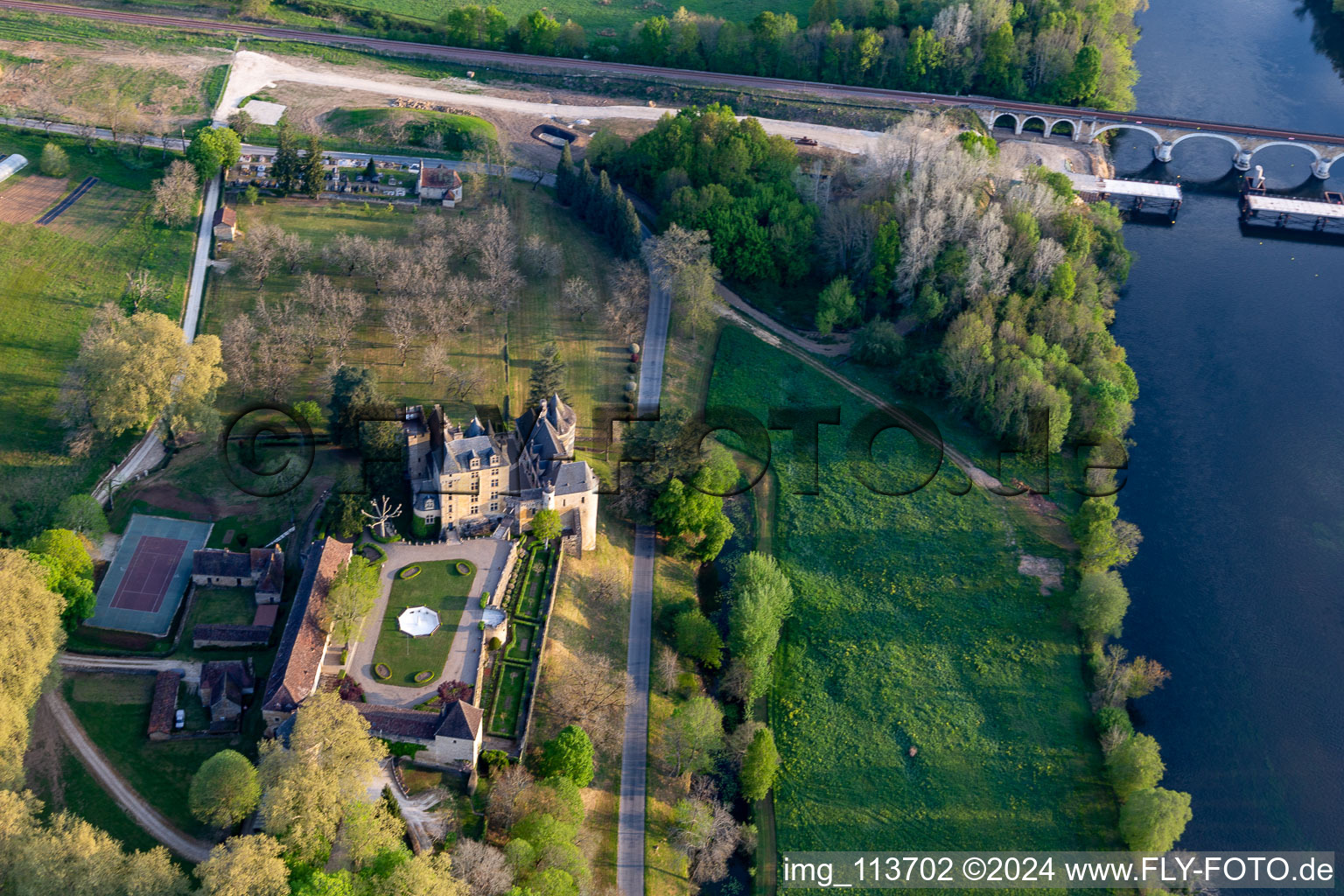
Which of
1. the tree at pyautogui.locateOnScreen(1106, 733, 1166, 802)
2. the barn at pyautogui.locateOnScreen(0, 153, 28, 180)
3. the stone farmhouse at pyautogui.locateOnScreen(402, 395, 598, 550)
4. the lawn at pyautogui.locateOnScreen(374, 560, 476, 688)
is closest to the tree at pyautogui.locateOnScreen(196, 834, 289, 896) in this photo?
the lawn at pyautogui.locateOnScreen(374, 560, 476, 688)

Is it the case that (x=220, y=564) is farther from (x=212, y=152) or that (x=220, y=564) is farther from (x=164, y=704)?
(x=212, y=152)

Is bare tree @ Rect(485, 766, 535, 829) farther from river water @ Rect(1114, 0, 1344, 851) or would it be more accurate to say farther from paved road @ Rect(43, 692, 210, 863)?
river water @ Rect(1114, 0, 1344, 851)

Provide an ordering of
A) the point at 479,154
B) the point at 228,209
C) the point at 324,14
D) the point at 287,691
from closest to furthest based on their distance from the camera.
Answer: the point at 287,691 → the point at 228,209 → the point at 479,154 → the point at 324,14

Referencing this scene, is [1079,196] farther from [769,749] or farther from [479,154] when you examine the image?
[769,749]

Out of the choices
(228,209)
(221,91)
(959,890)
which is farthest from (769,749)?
(221,91)

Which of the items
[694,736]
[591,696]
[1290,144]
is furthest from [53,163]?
[1290,144]

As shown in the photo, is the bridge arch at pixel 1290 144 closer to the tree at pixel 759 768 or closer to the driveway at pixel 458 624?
the tree at pixel 759 768

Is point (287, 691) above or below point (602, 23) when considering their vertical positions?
below
